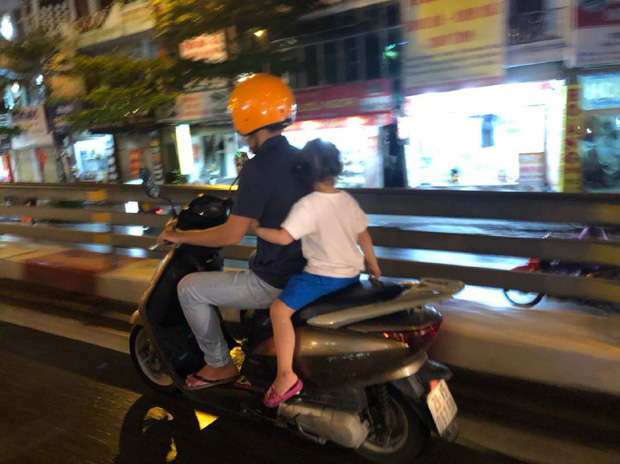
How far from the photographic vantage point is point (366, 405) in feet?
9.29

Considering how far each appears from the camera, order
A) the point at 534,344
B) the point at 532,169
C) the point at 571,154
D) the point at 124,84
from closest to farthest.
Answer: the point at 534,344 < the point at 124,84 < the point at 571,154 < the point at 532,169

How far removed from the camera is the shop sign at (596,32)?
11125 mm

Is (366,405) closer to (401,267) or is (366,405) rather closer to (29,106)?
(401,267)

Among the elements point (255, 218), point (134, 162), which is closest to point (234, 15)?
point (255, 218)

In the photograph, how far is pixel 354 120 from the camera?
1612 centimetres

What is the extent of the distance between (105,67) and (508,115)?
10109 millimetres

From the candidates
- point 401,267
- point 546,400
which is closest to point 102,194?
point 401,267

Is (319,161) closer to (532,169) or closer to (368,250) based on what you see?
(368,250)

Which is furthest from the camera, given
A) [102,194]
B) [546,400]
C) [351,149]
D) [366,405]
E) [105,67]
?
[351,149]

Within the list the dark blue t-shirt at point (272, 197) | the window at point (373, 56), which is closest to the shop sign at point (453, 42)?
the dark blue t-shirt at point (272, 197)

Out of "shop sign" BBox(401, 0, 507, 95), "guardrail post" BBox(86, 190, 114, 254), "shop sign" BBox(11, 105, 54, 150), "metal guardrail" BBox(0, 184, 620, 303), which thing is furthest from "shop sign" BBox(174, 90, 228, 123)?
"metal guardrail" BBox(0, 184, 620, 303)

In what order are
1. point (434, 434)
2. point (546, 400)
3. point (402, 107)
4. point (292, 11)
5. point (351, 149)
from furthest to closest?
point (351, 149)
point (402, 107)
point (292, 11)
point (546, 400)
point (434, 434)

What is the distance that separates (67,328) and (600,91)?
12.3 m

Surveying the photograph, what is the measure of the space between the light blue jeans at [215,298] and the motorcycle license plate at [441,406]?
102cm
